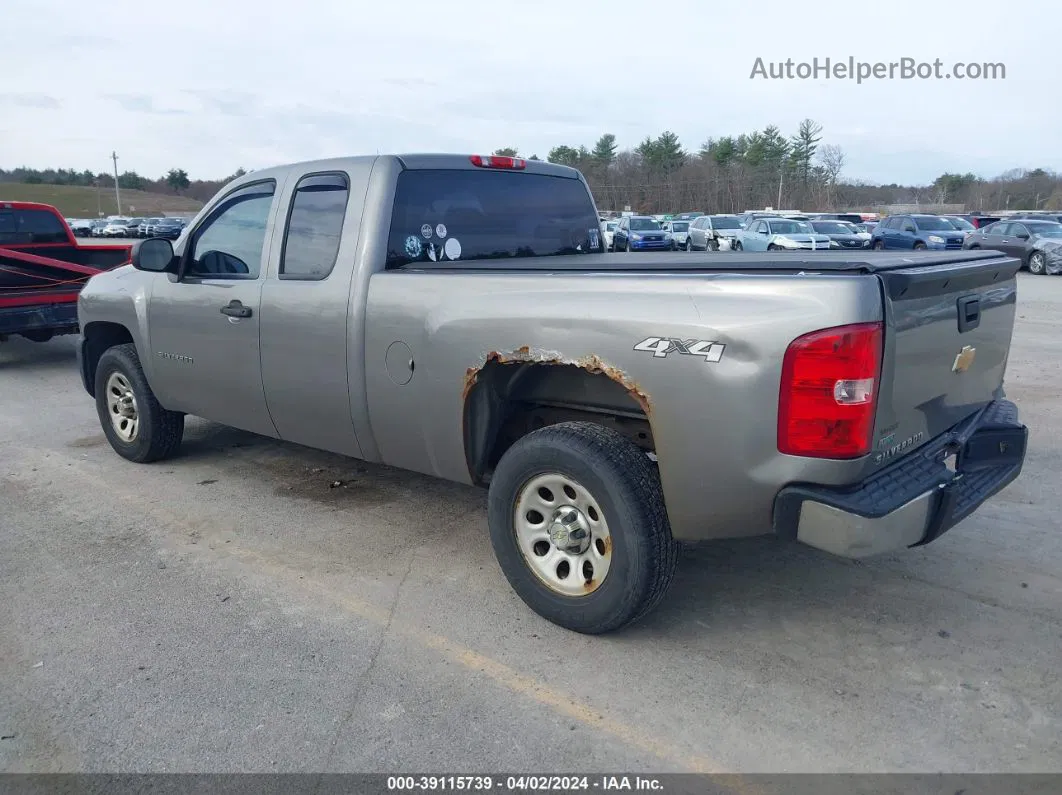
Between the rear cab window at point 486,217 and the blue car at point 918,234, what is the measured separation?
23.1 metres

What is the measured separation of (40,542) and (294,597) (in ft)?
5.62

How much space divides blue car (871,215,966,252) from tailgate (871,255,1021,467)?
78.8 feet

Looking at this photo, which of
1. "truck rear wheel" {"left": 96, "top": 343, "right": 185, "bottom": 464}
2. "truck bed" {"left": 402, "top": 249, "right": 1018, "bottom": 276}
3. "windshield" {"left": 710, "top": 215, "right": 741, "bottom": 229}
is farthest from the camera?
"windshield" {"left": 710, "top": 215, "right": 741, "bottom": 229}

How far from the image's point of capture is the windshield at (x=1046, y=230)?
24.3 meters

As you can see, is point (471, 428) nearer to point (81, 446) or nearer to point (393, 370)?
point (393, 370)

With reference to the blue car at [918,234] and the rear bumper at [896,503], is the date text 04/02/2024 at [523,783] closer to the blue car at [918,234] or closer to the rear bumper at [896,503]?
the rear bumper at [896,503]

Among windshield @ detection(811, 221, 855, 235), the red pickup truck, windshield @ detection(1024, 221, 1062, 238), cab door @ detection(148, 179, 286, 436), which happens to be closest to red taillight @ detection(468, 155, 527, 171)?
cab door @ detection(148, 179, 286, 436)

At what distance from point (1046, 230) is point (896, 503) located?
26156 mm

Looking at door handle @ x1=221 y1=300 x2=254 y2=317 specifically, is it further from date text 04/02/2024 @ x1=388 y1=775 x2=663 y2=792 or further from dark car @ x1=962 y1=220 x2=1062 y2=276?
dark car @ x1=962 y1=220 x2=1062 y2=276

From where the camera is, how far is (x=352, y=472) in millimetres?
5773

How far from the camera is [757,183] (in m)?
73.9

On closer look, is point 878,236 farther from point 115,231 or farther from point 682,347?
point 115,231

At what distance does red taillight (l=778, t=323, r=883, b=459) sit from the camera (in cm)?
277

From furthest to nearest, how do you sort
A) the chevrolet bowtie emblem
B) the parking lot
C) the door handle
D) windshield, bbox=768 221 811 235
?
windshield, bbox=768 221 811 235 → the door handle → the chevrolet bowtie emblem → the parking lot
